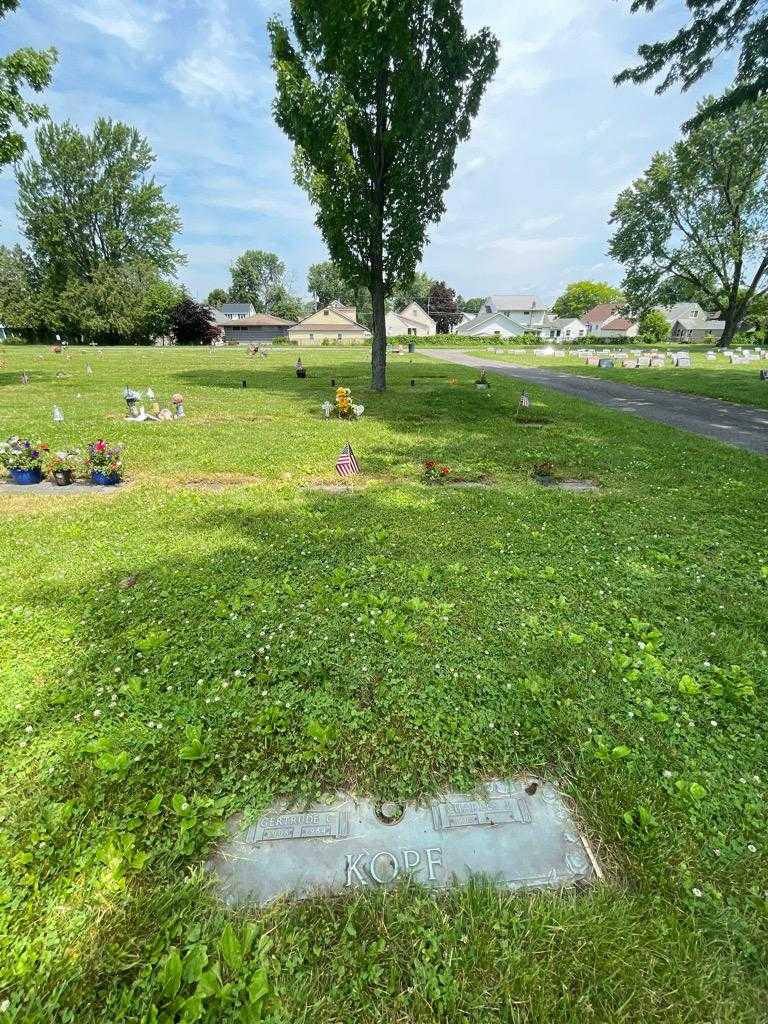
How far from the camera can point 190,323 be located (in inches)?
2504

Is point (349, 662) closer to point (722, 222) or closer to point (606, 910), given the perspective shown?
point (606, 910)

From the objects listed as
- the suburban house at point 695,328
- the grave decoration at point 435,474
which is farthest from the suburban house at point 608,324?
the grave decoration at point 435,474

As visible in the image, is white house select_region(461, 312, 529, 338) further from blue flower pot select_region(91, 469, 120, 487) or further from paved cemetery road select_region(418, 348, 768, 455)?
blue flower pot select_region(91, 469, 120, 487)

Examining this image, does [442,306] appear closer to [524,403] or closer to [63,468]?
[524,403]

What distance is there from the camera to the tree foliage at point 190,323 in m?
63.2

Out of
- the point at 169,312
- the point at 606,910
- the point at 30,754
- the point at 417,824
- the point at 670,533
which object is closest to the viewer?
the point at 606,910

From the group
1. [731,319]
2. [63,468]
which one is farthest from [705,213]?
[63,468]

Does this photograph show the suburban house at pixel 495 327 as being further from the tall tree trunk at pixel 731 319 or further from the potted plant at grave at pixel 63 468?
the potted plant at grave at pixel 63 468

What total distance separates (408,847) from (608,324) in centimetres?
11019

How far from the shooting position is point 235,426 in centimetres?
1145

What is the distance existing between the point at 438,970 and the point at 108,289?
72643 millimetres

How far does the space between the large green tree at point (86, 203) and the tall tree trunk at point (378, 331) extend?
60.4m

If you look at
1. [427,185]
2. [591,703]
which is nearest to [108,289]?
[427,185]

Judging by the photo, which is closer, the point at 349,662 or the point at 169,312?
the point at 349,662
